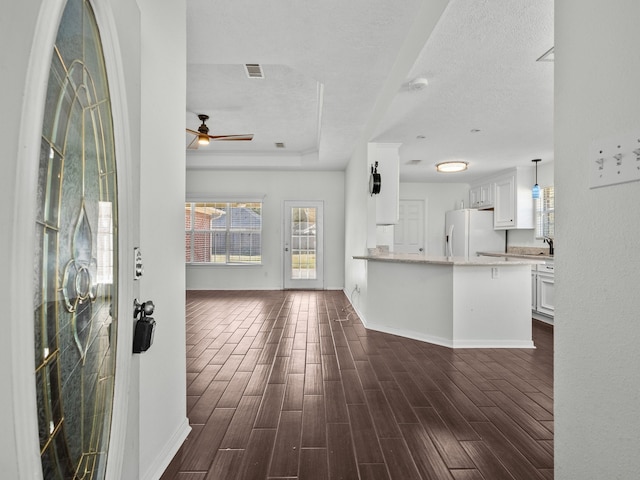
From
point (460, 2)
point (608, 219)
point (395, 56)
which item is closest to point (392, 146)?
point (395, 56)

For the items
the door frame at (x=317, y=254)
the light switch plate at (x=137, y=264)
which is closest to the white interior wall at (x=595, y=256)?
the light switch plate at (x=137, y=264)

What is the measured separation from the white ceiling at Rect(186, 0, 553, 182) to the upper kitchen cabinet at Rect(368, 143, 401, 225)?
0.23 m

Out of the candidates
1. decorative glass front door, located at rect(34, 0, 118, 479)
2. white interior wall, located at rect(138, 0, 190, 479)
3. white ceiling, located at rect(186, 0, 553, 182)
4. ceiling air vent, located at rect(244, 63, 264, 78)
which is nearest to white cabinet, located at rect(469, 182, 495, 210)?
white ceiling, located at rect(186, 0, 553, 182)

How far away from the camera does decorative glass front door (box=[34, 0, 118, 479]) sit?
0.76 metres

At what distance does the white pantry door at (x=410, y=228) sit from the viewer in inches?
309

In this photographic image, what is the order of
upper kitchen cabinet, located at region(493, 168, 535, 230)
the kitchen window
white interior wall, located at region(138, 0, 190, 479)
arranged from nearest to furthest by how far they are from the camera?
white interior wall, located at region(138, 0, 190, 479) → upper kitchen cabinet, located at region(493, 168, 535, 230) → the kitchen window

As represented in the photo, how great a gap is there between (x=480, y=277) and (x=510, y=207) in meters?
3.25

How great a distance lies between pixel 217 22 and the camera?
7.87ft

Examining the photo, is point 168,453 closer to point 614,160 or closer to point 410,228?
point 614,160

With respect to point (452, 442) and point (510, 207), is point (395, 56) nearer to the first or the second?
point (452, 442)

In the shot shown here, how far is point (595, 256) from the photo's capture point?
3.19 ft

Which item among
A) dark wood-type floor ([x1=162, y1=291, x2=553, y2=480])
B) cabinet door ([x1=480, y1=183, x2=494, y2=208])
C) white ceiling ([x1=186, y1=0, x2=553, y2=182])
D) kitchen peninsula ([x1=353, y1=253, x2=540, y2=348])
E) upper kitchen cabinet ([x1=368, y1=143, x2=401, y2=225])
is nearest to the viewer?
dark wood-type floor ([x1=162, y1=291, x2=553, y2=480])

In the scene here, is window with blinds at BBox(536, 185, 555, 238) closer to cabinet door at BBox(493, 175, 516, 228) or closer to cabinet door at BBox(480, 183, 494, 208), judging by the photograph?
cabinet door at BBox(493, 175, 516, 228)

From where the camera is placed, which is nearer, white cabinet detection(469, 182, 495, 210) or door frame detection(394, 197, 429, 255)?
white cabinet detection(469, 182, 495, 210)
